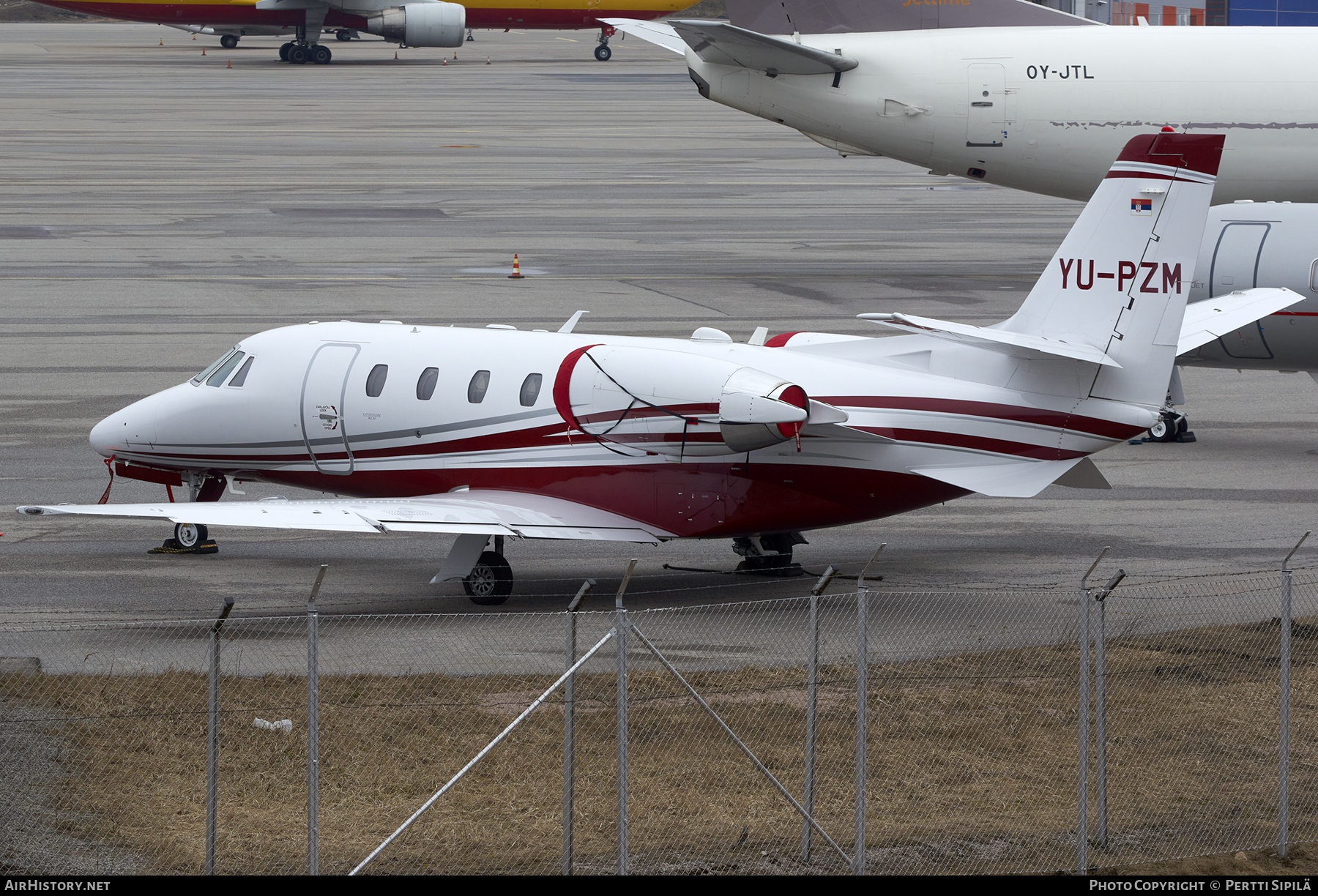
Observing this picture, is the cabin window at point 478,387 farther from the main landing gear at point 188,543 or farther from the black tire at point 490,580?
the main landing gear at point 188,543

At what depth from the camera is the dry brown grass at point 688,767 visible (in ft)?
43.5

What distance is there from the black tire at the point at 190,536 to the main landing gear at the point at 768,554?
7.52 meters

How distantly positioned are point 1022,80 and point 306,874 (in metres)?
34.4

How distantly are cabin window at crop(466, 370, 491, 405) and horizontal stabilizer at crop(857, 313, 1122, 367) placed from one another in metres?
5.30

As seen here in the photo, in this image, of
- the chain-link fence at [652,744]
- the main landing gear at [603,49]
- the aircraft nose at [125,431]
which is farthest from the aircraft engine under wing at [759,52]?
the main landing gear at [603,49]

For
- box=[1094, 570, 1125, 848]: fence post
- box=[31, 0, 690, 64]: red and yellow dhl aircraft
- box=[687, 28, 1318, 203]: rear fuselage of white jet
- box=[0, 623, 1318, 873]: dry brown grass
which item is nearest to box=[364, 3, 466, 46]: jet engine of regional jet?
box=[31, 0, 690, 64]: red and yellow dhl aircraft

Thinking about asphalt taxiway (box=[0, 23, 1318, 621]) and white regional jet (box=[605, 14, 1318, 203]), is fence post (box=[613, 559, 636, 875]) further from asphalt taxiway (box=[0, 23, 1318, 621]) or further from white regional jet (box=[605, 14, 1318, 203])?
white regional jet (box=[605, 14, 1318, 203])

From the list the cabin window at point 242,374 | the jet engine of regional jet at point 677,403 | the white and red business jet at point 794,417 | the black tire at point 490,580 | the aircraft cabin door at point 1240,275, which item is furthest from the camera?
the aircraft cabin door at point 1240,275

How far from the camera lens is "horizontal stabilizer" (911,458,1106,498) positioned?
20375 mm

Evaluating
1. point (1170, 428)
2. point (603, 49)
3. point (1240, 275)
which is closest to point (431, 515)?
point (1170, 428)

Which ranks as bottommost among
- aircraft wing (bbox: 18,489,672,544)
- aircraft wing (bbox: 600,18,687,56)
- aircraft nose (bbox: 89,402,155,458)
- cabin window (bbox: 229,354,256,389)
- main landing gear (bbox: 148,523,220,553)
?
main landing gear (bbox: 148,523,220,553)

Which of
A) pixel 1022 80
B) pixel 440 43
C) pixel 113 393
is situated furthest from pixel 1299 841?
pixel 440 43

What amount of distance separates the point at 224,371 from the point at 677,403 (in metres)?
7.16

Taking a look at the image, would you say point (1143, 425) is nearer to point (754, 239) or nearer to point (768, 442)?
point (768, 442)
